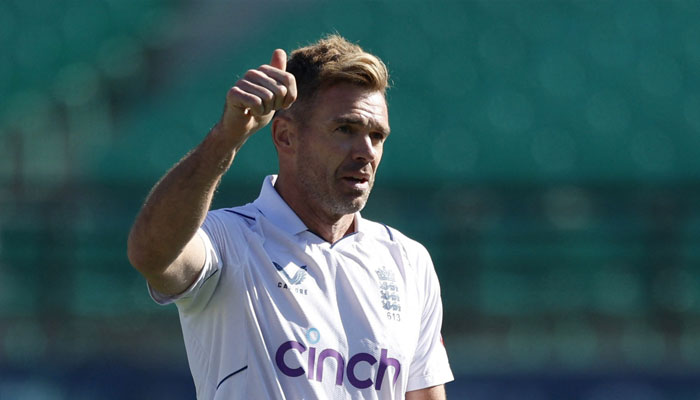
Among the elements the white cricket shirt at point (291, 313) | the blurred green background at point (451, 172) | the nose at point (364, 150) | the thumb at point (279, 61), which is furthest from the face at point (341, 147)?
→ the blurred green background at point (451, 172)

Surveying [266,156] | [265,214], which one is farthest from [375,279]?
[266,156]

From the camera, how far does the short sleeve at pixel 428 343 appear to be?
2.68 meters

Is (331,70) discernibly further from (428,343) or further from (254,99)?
(428,343)

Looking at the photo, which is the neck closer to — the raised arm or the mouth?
the mouth

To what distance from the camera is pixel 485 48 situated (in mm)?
8406

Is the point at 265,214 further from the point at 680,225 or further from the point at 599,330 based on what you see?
the point at 680,225

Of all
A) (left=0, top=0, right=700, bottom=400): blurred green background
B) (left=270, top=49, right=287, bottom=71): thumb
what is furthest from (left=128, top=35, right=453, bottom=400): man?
(left=0, top=0, right=700, bottom=400): blurred green background

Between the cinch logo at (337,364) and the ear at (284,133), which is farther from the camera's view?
the ear at (284,133)

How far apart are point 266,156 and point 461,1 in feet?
8.24

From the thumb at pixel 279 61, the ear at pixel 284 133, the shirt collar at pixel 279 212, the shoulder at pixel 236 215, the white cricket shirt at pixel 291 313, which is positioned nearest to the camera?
the thumb at pixel 279 61

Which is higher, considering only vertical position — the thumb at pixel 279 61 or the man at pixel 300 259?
the thumb at pixel 279 61

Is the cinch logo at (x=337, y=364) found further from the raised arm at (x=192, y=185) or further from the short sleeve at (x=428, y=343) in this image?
the raised arm at (x=192, y=185)

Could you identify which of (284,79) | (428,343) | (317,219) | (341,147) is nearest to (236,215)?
(317,219)

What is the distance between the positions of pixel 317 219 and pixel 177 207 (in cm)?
62
